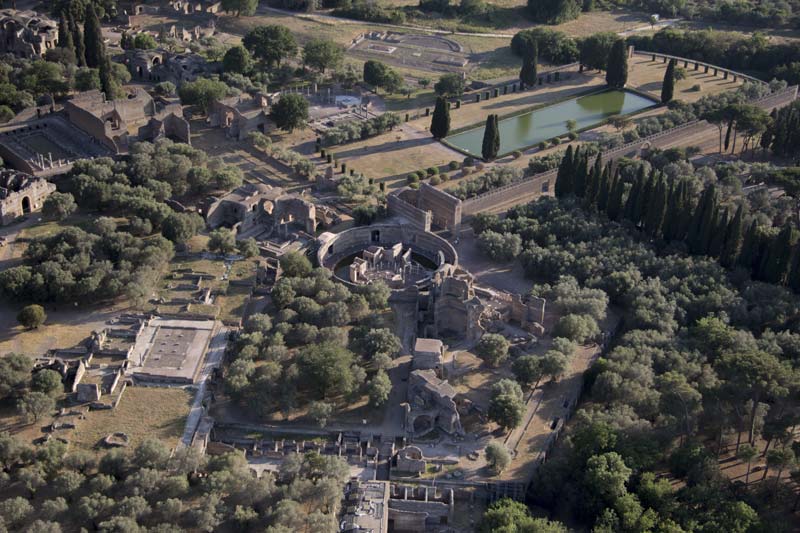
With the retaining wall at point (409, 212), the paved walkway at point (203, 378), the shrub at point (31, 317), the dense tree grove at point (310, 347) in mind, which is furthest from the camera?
the retaining wall at point (409, 212)

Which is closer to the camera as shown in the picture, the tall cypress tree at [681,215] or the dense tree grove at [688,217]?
the dense tree grove at [688,217]

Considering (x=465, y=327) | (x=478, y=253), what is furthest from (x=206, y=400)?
(x=478, y=253)

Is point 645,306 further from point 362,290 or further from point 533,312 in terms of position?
point 362,290

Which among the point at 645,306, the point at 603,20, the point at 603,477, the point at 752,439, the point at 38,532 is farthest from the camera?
the point at 603,20

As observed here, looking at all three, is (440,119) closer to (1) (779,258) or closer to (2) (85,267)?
(1) (779,258)

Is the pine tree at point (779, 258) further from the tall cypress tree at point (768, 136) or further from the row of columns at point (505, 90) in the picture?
the row of columns at point (505, 90)

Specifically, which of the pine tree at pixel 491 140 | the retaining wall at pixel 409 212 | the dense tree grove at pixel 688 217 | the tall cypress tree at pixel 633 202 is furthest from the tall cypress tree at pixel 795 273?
the pine tree at pixel 491 140

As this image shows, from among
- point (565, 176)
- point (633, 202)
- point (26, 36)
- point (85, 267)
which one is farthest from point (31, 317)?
point (26, 36)
